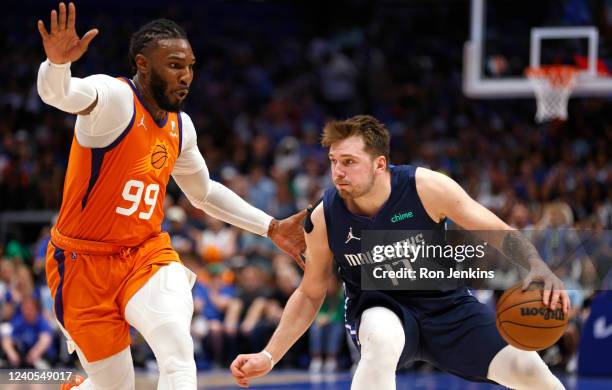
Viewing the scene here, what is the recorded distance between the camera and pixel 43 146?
53.3ft

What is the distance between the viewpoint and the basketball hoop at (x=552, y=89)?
44.2 feet

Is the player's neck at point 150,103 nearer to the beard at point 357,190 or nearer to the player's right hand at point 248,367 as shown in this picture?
the beard at point 357,190

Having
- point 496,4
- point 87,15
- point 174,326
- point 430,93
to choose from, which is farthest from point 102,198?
point 87,15

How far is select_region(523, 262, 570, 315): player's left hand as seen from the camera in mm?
4883

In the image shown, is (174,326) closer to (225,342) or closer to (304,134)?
(225,342)

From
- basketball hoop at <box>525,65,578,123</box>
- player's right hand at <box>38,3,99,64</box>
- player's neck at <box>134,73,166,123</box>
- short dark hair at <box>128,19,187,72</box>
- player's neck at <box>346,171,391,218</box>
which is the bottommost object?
player's neck at <box>346,171,391,218</box>

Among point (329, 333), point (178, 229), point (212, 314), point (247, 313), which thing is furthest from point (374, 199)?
point (178, 229)

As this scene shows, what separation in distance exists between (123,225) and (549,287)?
7.47ft

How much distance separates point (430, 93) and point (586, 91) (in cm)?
571

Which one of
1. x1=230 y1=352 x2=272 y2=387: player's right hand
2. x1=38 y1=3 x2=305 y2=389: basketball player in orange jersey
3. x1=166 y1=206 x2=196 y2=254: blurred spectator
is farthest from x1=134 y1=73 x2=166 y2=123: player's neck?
x1=166 y1=206 x2=196 y2=254: blurred spectator

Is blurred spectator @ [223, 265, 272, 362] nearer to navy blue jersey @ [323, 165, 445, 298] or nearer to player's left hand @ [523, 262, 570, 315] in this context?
navy blue jersey @ [323, 165, 445, 298]

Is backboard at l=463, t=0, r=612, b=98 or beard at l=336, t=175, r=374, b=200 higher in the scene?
backboard at l=463, t=0, r=612, b=98

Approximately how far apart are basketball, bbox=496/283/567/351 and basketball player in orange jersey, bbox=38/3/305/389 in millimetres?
1688

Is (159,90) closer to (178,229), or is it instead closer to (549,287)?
(549,287)
